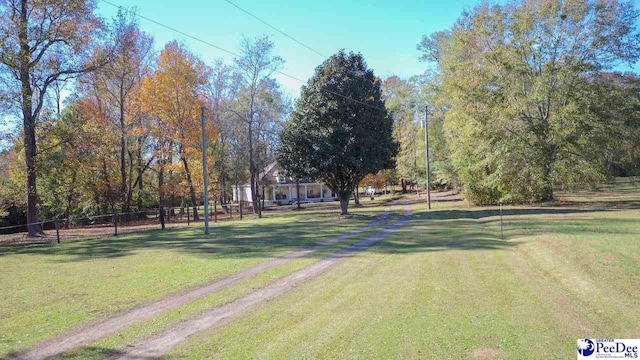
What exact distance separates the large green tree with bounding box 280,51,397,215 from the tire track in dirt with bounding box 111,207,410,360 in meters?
17.9

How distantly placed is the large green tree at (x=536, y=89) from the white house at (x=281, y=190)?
35.7 metres

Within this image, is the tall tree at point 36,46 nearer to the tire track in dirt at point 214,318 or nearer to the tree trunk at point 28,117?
the tree trunk at point 28,117

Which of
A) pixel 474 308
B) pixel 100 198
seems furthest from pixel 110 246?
pixel 100 198

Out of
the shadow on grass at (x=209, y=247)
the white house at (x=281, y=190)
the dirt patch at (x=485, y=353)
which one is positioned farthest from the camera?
the white house at (x=281, y=190)

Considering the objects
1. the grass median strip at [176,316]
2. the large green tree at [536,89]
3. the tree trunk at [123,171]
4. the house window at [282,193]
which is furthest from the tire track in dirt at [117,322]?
the house window at [282,193]

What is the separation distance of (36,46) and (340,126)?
1784 cm

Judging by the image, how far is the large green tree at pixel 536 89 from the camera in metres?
31.5

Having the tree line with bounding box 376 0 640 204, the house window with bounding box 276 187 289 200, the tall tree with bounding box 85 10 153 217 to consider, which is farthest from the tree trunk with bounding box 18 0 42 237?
the house window with bounding box 276 187 289 200

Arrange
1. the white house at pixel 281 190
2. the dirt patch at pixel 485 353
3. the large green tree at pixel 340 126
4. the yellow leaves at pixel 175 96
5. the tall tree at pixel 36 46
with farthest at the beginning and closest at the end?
the white house at pixel 281 190, the yellow leaves at pixel 175 96, the large green tree at pixel 340 126, the tall tree at pixel 36 46, the dirt patch at pixel 485 353

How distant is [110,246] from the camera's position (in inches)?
741

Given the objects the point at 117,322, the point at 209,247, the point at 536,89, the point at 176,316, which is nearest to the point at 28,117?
the point at 209,247

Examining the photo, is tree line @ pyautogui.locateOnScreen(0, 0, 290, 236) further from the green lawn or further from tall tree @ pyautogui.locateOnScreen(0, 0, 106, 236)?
the green lawn

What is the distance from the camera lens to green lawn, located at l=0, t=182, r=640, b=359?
578 cm

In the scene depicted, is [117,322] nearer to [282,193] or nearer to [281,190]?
[281,190]
